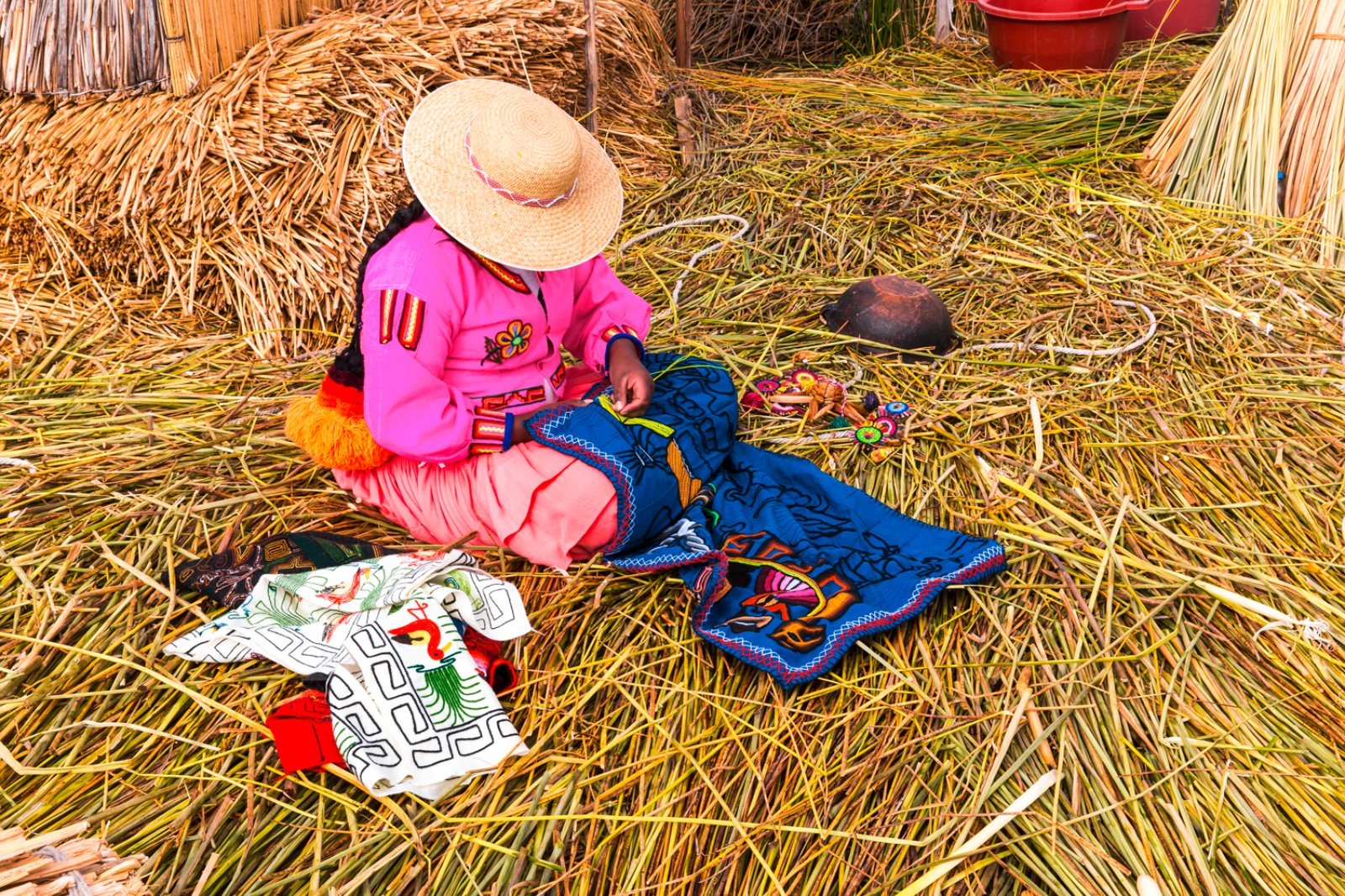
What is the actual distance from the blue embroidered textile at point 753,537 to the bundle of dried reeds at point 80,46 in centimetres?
179

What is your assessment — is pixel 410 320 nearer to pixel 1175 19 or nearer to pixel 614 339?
pixel 614 339

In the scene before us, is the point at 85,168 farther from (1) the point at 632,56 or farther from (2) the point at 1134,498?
(2) the point at 1134,498

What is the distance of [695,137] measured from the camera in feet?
13.5

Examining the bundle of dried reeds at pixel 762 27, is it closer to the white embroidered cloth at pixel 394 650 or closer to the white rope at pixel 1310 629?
the white embroidered cloth at pixel 394 650

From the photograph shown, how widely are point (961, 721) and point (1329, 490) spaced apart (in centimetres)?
113

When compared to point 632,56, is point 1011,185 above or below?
below

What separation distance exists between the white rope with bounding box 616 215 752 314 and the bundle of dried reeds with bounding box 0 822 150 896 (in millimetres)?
2342

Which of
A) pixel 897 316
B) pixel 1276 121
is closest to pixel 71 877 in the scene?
pixel 897 316

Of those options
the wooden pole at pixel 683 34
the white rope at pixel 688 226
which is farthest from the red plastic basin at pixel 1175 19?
the white rope at pixel 688 226

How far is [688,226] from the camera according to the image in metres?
3.61

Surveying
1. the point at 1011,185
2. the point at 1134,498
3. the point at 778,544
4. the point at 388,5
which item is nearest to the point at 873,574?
the point at 778,544

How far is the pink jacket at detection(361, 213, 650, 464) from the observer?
1977 mm

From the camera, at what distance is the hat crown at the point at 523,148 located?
1.96m

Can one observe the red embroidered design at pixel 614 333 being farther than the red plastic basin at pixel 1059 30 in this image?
No
